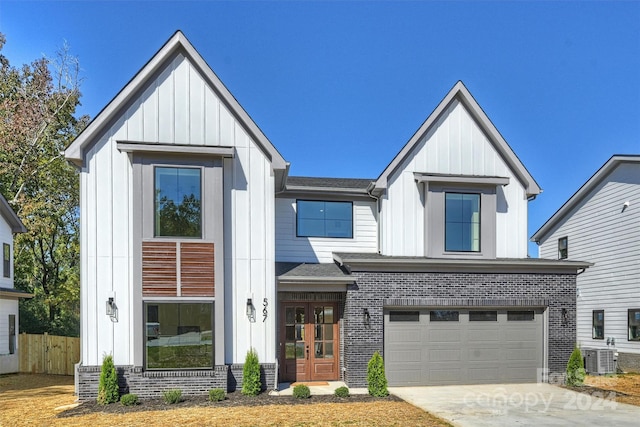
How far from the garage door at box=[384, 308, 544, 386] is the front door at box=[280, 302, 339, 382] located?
1.72 metres

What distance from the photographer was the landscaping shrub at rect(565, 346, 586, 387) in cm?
1396

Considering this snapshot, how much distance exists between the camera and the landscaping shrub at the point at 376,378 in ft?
40.9

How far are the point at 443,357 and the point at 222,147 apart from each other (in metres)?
8.73

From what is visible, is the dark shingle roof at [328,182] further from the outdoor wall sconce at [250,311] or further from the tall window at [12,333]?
the tall window at [12,333]

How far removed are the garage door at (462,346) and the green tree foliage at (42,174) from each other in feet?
62.5

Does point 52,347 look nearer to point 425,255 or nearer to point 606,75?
point 425,255

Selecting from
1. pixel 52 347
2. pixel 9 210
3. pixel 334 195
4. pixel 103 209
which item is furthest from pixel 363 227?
pixel 9 210

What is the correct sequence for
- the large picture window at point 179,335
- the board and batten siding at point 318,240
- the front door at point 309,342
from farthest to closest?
the board and batten siding at point 318,240
the front door at point 309,342
the large picture window at point 179,335

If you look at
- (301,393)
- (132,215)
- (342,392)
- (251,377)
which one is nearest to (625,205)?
(342,392)

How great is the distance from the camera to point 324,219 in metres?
15.8

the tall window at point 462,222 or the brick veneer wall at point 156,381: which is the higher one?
the tall window at point 462,222

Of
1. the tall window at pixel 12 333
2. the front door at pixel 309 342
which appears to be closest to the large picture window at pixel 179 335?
the front door at pixel 309 342

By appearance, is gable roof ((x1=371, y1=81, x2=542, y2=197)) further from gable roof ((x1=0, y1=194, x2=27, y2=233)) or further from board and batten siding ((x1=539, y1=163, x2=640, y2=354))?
gable roof ((x1=0, y1=194, x2=27, y2=233))

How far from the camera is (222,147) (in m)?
12.6
